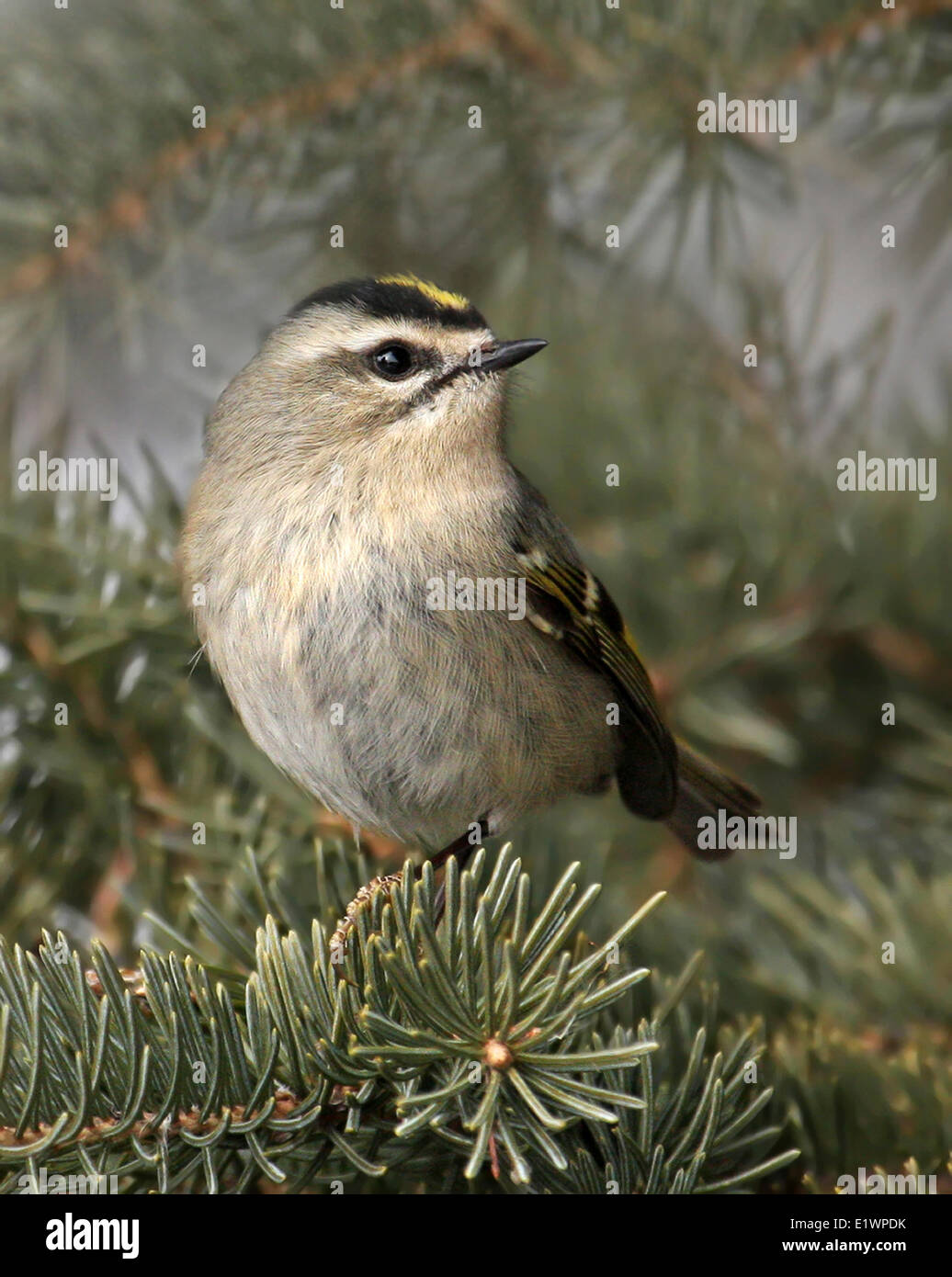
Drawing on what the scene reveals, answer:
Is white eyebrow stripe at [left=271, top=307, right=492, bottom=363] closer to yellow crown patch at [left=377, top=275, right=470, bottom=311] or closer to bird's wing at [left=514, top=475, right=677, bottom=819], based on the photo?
yellow crown patch at [left=377, top=275, right=470, bottom=311]

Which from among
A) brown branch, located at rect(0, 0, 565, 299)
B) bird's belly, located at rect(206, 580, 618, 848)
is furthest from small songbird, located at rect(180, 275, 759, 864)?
brown branch, located at rect(0, 0, 565, 299)

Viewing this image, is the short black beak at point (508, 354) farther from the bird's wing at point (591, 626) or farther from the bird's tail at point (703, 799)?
the bird's tail at point (703, 799)

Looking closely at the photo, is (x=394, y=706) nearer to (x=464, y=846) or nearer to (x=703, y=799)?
(x=464, y=846)

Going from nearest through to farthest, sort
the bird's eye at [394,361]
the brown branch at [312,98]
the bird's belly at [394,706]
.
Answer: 1. the bird's belly at [394,706]
2. the brown branch at [312,98]
3. the bird's eye at [394,361]

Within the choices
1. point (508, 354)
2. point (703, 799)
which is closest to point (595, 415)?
point (508, 354)

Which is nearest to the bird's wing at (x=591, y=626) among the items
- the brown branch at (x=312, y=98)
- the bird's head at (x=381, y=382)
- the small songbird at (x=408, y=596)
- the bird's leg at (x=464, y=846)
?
the small songbird at (x=408, y=596)

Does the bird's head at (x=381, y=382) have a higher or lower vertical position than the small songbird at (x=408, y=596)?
higher

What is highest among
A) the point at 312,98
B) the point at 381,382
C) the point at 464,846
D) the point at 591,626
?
the point at 312,98

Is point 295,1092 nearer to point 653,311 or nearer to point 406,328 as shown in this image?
point 406,328
